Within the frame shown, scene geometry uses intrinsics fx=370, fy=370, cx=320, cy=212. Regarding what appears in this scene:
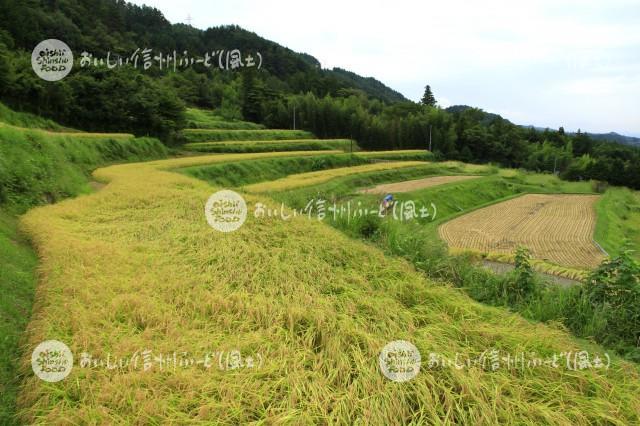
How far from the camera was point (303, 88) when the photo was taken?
69.3 metres

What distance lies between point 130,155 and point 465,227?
63.7 ft

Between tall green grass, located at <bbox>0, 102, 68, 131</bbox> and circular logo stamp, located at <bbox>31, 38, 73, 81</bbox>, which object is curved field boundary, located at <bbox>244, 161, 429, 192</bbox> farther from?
tall green grass, located at <bbox>0, 102, 68, 131</bbox>

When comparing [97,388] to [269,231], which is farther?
[269,231]

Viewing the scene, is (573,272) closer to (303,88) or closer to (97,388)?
(97,388)

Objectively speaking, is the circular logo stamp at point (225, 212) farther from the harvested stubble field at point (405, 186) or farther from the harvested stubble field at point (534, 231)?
the harvested stubble field at point (405, 186)

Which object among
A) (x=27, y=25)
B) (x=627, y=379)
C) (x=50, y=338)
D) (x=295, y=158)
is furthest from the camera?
(x=27, y=25)

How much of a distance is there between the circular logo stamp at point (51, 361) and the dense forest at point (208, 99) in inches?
990

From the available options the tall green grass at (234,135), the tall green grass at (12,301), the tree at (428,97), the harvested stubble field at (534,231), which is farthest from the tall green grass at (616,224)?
the tree at (428,97)

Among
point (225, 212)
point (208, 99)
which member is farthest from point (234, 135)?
point (225, 212)

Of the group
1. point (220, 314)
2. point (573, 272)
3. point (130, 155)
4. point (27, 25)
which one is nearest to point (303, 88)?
point (27, 25)

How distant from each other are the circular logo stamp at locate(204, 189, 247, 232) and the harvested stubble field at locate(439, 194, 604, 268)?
10.7 meters

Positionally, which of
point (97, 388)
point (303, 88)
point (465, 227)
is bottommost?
point (465, 227)

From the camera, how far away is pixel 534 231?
20.7 m

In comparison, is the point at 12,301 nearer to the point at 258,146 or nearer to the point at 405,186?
the point at 405,186
